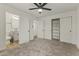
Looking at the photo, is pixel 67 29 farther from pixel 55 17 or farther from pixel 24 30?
pixel 24 30

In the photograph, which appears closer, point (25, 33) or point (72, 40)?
point (25, 33)

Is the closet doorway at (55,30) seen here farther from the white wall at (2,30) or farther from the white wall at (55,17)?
the white wall at (2,30)

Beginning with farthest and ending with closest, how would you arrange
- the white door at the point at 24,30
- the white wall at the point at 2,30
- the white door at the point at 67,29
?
the white door at the point at 67,29, the white door at the point at 24,30, the white wall at the point at 2,30

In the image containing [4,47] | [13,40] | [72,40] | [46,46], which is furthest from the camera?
[72,40]

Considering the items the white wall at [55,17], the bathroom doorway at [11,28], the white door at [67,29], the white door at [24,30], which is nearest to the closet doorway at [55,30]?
the white wall at [55,17]

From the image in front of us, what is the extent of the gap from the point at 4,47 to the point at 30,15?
1.19 meters

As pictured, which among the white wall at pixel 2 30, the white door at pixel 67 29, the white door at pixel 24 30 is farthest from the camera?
the white door at pixel 67 29

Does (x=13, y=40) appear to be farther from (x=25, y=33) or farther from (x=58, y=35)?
(x=58, y=35)

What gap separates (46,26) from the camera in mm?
2775

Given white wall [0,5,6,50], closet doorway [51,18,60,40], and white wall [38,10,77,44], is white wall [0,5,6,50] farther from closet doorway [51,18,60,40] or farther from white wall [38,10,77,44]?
closet doorway [51,18,60,40]

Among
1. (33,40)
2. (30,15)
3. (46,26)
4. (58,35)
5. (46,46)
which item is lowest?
(46,46)

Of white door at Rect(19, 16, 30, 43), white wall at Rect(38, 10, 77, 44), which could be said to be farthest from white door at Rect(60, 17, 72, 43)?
white door at Rect(19, 16, 30, 43)

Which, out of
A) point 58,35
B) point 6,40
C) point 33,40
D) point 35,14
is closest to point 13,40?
point 6,40

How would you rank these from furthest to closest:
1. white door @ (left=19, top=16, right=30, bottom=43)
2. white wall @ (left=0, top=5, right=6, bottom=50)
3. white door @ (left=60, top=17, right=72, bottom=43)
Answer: white door @ (left=60, top=17, right=72, bottom=43) → white door @ (left=19, top=16, right=30, bottom=43) → white wall @ (left=0, top=5, right=6, bottom=50)
